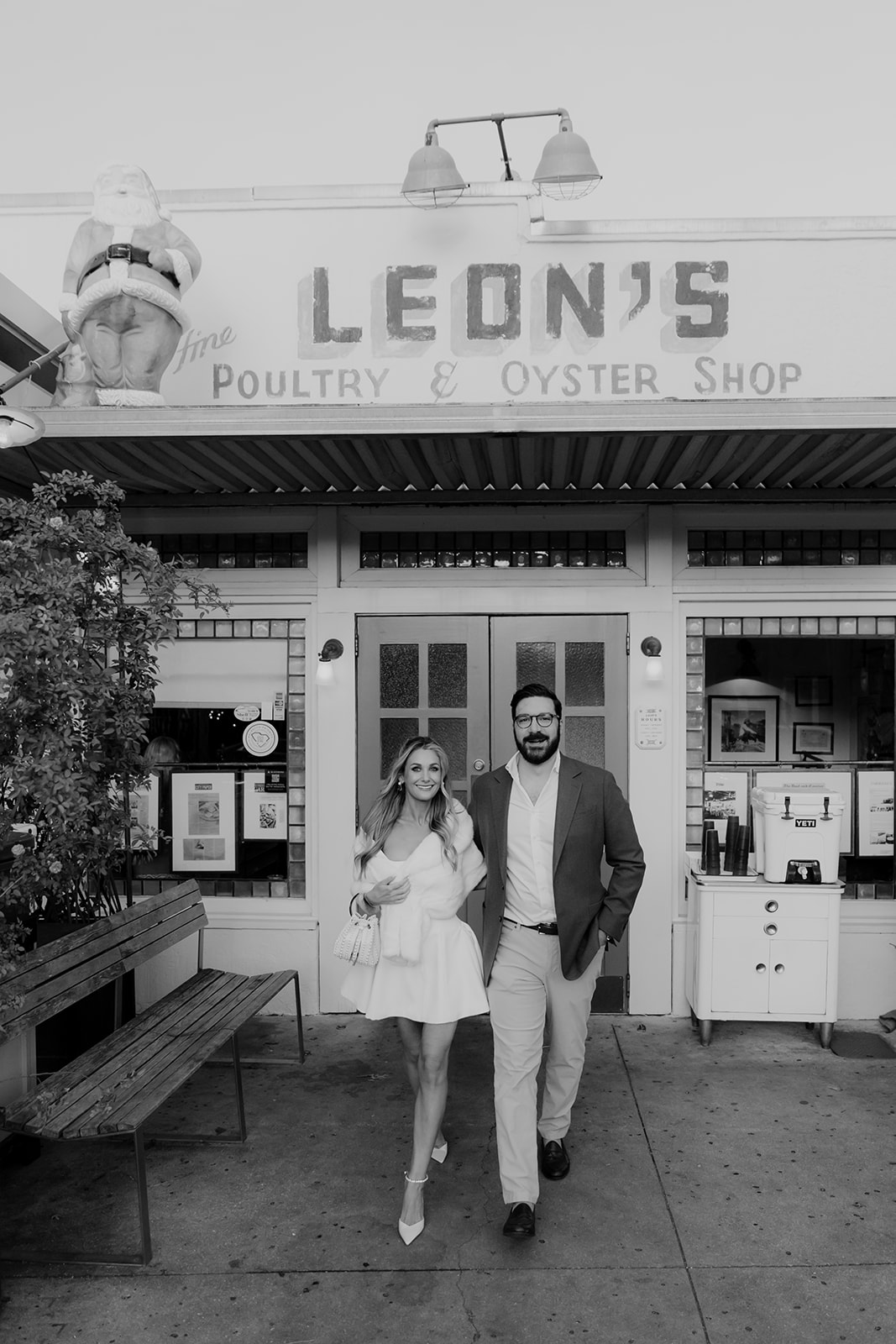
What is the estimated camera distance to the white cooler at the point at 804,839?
5.14 metres

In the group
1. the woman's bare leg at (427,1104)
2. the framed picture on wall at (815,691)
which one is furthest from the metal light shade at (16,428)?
the framed picture on wall at (815,691)

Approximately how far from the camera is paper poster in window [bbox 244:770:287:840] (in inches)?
229

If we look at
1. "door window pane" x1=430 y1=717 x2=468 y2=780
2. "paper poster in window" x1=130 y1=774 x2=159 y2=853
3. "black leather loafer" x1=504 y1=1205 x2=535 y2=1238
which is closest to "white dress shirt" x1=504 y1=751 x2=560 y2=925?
"black leather loafer" x1=504 y1=1205 x2=535 y2=1238

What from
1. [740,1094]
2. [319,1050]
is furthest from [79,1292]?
[740,1094]

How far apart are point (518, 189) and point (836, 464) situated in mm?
2359

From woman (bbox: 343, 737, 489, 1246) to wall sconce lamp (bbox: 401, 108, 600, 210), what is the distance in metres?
3.41

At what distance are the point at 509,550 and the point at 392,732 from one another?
1304 mm

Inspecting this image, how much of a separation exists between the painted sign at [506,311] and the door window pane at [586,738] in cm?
189

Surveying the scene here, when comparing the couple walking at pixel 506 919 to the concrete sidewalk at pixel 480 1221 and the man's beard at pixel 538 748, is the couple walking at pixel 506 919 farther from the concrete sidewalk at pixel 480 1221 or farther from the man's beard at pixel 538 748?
the concrete sidewalk at pixel 480 1221

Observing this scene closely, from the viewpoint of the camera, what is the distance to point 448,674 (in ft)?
18.8

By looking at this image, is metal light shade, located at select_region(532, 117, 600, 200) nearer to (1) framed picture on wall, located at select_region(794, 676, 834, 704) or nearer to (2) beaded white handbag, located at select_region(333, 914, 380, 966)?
(1) framed picture on wall, located at select_region(794, 676, 834, 704)

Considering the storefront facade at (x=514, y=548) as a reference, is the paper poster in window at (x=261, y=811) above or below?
below

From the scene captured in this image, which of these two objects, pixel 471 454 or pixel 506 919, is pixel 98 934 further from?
pixel 471 454

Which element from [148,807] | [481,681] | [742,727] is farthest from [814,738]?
[148,807]
